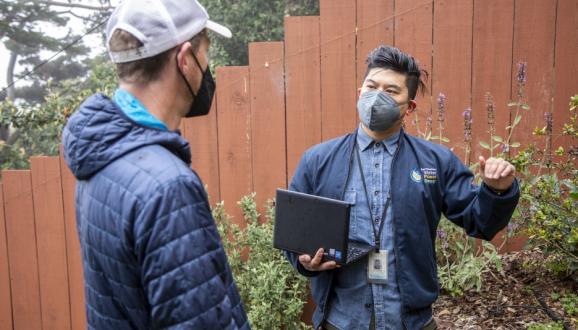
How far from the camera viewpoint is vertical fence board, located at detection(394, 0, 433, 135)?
11.7 feet

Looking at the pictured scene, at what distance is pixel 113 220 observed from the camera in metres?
1.25

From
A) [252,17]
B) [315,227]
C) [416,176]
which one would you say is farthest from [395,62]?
[252,17]

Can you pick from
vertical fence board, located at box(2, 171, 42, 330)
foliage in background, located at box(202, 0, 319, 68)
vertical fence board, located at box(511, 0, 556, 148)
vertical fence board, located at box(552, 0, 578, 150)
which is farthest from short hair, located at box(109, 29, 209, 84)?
foliage in background, located at box(202, 0, 319, 68)

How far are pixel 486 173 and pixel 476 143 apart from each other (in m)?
1.73

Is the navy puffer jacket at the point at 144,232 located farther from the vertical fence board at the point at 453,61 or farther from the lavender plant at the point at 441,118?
the vertical fence board at the point at 453,61

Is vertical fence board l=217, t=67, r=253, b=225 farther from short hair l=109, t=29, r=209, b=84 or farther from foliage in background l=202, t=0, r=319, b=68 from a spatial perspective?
foliage in background l=202, t=0, r=319, b=68

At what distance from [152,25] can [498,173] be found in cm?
142

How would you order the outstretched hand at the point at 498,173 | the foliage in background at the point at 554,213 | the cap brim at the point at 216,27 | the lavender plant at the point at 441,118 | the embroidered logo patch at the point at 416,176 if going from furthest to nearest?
1. the lavender plant at the point at 441,118
2. the foliage in background at the point at 554,213
3. the embroidered logo patch at the point at 416,176
4. the outstretched hand at the point at 498,173
5. the cap brim at the point at 216,27

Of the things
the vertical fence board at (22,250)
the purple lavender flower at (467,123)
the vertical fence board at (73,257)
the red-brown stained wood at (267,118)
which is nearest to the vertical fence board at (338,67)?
the red-brown stained wood at (267,118)

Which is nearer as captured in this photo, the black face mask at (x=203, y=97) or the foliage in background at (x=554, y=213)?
the black face mask at (x=203, y=97)

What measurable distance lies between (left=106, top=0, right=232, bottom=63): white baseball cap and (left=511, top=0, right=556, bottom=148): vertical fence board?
9.53 ft

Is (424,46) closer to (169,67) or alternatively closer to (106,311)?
(169,67)

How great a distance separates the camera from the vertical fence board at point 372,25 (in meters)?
3.62

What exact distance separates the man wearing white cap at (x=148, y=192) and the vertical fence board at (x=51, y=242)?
323cm
